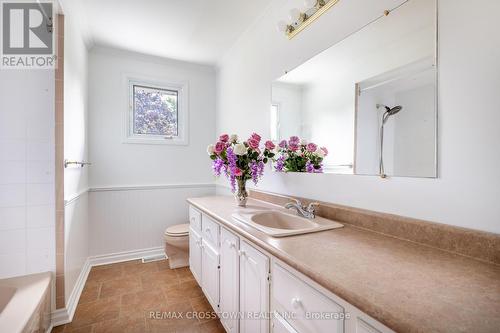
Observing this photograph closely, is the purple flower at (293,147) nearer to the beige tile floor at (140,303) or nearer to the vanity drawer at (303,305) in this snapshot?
the vanity drawer at (303,305)

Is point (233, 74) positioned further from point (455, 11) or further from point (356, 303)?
point (356, 303)

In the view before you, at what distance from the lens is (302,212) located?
145 cm

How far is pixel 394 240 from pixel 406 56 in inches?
32.3

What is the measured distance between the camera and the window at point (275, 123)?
6.47 feet

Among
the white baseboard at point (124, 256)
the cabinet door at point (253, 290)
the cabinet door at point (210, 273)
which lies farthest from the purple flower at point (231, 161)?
the white baseboard at point (124, 256)

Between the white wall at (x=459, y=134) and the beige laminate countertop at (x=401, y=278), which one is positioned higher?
the white wall at (x=459, y=134)

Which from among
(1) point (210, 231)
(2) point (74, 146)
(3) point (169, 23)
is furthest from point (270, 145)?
(2) point (74, 146)

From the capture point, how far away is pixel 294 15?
5.38 ft

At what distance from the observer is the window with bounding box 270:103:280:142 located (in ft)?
6.47

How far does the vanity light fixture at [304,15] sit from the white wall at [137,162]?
180 centimetres

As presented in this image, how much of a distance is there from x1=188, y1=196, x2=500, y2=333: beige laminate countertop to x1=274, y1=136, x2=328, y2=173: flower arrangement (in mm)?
607

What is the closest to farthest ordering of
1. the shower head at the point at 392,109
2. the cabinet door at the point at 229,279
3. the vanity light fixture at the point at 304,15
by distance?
1. the shower head at the point at 392,109
2. the cabinet door at the point at 229,279
3. the vanity light fixture at the point at 304,15

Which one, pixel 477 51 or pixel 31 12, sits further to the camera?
pixel 31 12

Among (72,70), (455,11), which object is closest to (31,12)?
(72,70)
